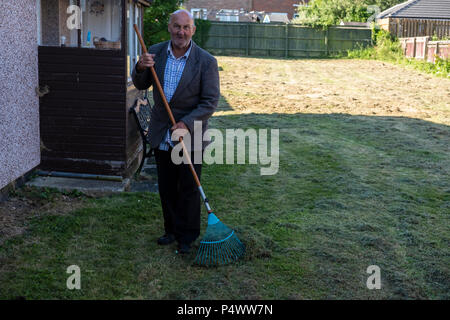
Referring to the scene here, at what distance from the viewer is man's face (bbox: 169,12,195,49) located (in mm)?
4176

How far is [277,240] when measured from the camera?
4.91 m

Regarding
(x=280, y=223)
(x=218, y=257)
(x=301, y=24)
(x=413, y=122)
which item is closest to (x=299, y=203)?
(x=280, y=223)

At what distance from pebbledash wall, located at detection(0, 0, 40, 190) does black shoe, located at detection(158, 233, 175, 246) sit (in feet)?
6.33

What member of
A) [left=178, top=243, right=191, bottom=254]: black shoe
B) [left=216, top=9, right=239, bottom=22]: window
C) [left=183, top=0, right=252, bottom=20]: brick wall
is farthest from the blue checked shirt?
[left=183, top=0, right=252, bottom=20]: brick wall

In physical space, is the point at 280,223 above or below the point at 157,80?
below

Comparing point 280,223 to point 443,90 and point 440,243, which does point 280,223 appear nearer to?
point 440,243

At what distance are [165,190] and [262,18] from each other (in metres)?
36.0

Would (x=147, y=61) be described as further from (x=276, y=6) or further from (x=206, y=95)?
(x=276, y=6)

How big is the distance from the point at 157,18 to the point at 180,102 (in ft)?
39.4

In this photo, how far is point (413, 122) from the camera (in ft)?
38.1

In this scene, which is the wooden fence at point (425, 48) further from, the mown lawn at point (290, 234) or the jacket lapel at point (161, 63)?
the jacket lapel at point (161, 63)

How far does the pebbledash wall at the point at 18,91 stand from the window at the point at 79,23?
16.5 inches

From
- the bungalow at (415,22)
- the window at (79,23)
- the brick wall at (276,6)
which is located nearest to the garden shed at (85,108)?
the window at (79,23)

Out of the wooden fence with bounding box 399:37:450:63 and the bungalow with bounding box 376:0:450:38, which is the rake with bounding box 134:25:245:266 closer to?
the wooden fence with bounding box 399:37:450:63
